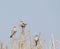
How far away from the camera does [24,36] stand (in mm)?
2846

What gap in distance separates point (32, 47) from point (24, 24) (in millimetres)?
311

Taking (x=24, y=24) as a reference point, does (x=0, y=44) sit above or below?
below

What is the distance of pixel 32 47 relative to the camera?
2977 mm

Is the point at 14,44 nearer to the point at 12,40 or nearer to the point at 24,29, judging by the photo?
the point at 12,40

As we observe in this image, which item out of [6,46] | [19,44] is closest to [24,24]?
[19,44]

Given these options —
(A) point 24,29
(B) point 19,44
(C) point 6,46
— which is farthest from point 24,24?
(C) point 6,46

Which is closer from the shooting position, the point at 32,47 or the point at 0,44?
the point at 32,47

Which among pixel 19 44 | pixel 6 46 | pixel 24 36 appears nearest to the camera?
pixel 24 36

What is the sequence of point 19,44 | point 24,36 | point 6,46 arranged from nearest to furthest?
point 24,36
point 19,44
point 6,46

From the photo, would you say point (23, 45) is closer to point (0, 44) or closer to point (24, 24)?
point (24, 24)

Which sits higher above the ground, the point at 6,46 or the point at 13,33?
the point at 13,33

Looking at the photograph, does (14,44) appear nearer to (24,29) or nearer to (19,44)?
(19,44)

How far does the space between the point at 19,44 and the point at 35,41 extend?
0.22 meters

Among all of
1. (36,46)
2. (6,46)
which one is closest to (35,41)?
(36,46)
